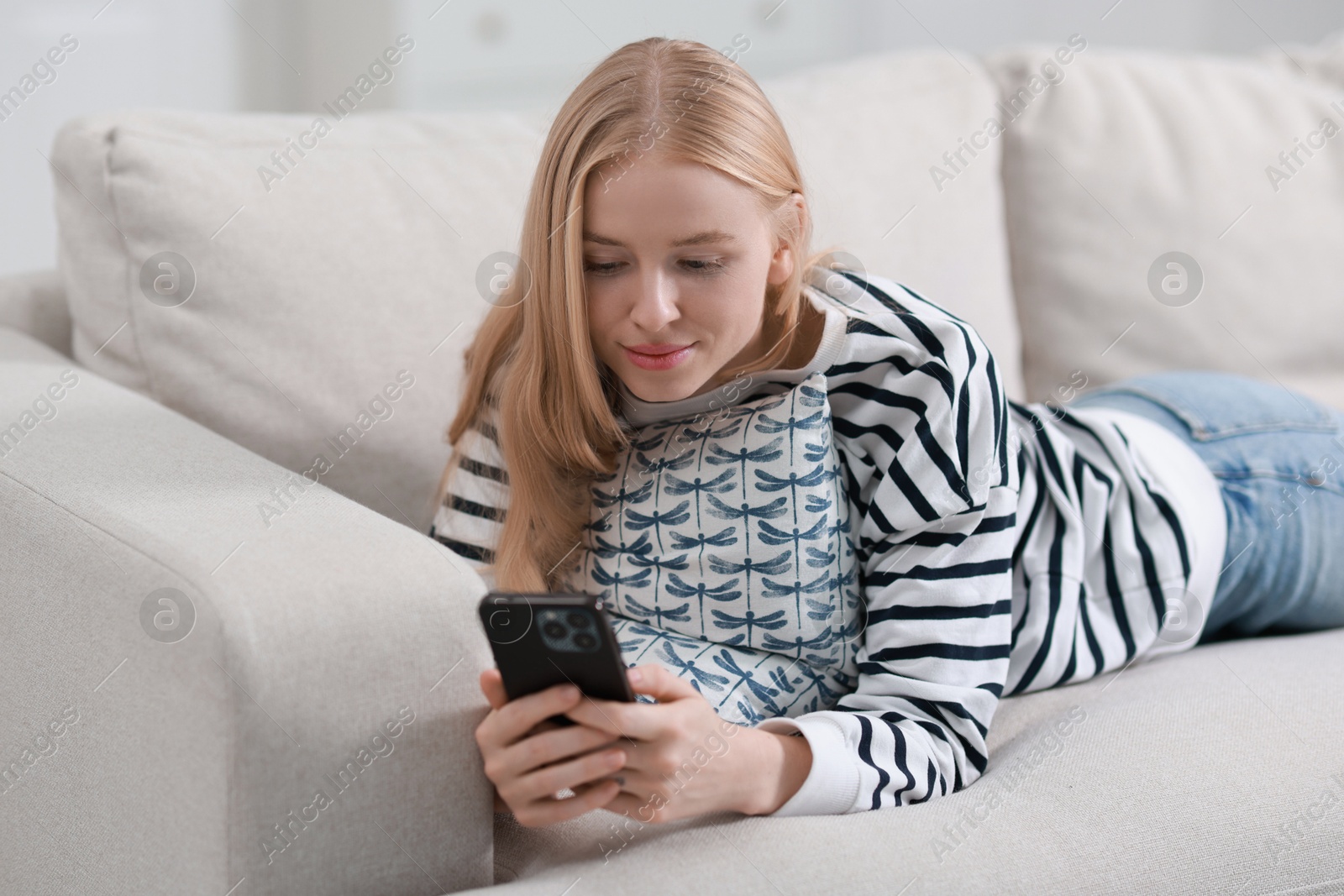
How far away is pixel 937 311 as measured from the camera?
0.93m

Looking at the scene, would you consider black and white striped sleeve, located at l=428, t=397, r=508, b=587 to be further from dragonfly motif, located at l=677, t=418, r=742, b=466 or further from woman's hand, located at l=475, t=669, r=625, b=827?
woman's hand, located at l=475, t=669, r=625, b=827

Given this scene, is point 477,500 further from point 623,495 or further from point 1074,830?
point 1074,830

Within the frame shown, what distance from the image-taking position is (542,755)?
66 cm

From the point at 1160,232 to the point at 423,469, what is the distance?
980 mm

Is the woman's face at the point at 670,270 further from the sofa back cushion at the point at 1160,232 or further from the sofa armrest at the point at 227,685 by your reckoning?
the sofa back cushion at the point at 1160,232

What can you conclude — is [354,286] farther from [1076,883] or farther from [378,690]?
[1076,883]

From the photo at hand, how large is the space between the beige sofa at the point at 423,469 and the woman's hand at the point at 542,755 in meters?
0.02

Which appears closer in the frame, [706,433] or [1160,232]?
[706,433]

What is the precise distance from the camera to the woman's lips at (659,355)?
32.4 inches

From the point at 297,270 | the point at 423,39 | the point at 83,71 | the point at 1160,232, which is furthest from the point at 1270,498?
the point at 83,71

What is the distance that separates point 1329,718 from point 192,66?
6.61ft

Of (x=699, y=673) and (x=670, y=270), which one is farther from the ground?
(x=670, y=270)

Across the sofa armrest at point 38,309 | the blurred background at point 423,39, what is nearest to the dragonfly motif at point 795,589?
the sofa armrest at point 38,309

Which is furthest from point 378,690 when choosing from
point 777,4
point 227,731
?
point 777,4
